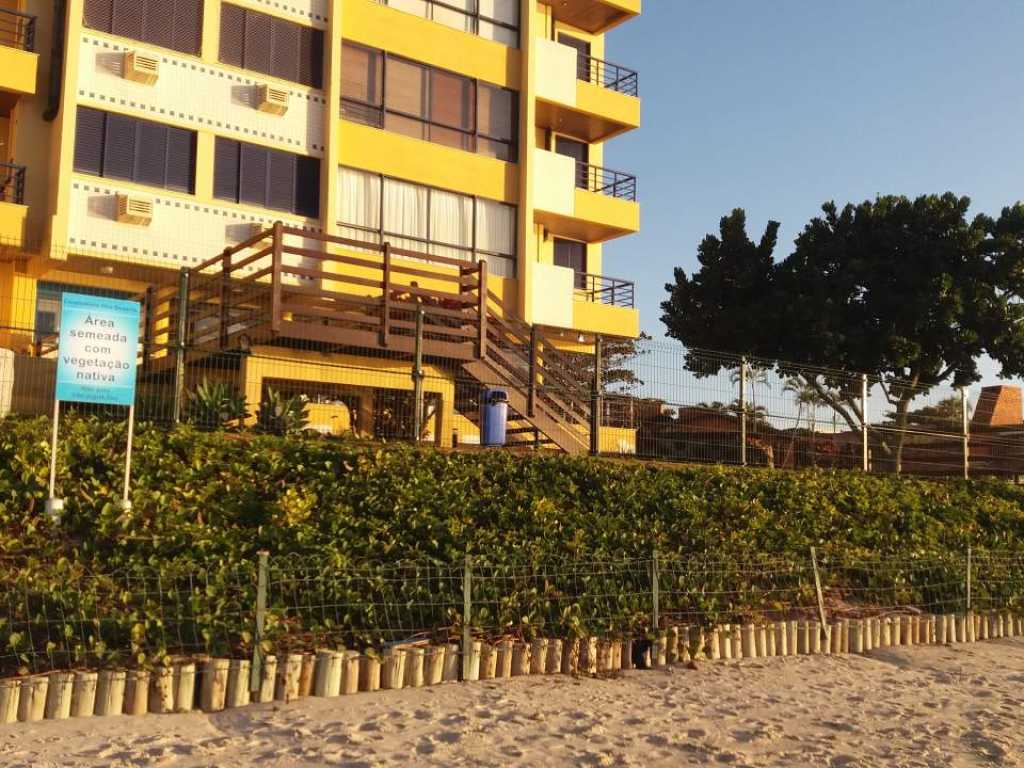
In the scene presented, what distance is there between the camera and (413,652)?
32.8ft

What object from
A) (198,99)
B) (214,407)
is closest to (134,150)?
(198,99)

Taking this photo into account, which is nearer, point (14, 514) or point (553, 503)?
point (14, 514)

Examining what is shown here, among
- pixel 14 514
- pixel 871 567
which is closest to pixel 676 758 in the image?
pixel 14 514

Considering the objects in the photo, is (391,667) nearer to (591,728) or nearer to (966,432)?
(591,728)

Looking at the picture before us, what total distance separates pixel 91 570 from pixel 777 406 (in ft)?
40.5

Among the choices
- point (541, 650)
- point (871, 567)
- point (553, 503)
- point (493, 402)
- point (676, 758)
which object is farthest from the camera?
point (493, 402)

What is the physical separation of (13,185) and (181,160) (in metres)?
2.97

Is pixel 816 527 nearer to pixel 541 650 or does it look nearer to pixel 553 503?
pixel 553 503

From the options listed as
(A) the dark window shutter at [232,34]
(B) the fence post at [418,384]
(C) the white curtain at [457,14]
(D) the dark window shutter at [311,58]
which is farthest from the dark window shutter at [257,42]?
(B) the fence post at [418,384]

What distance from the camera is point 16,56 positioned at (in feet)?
64.6

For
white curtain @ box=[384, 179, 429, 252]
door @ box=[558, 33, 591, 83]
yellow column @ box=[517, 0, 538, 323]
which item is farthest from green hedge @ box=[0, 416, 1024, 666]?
door @ box=[558, 33, 591, 83]

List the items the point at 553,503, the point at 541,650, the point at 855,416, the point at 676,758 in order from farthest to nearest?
the point at 855,416 → the point at 553,503 → the point at 541,650 → the point at 676,758

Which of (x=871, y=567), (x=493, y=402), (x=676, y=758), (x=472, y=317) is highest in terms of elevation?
(x=472, y=317)

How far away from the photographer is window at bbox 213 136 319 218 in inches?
862
